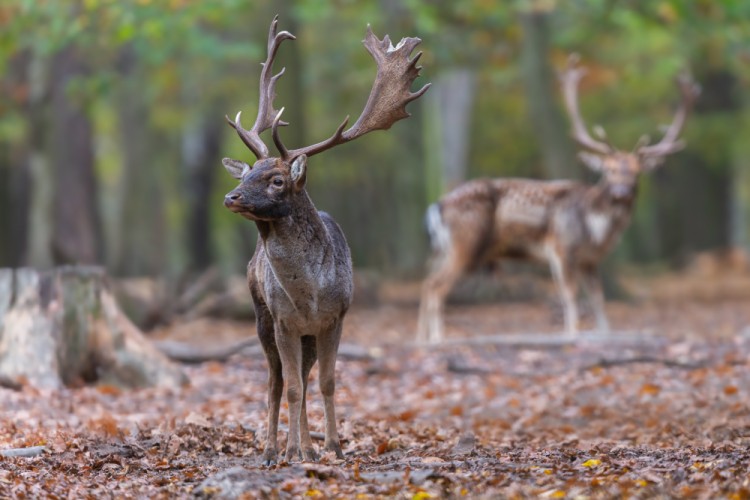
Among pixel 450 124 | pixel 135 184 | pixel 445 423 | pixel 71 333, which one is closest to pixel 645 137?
pixel 445 423

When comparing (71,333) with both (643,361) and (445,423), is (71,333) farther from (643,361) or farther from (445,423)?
(643,361)

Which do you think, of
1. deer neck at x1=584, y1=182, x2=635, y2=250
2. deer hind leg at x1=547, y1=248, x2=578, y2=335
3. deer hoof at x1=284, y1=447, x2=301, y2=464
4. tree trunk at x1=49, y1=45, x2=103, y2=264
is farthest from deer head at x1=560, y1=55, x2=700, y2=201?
tree trunk at x1=49, y1=45, x2=103, y2=264

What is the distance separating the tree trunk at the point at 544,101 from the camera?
734 inches

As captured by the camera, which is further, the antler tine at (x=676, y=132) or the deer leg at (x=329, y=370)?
the antler tine at (x=676, y=132)

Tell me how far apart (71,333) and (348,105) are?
19922mm

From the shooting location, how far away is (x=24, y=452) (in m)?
6.86

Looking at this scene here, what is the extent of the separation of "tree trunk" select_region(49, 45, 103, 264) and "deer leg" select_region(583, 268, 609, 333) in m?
10.9

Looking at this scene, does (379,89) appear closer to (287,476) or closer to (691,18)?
(287,476)

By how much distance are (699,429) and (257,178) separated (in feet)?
12.4

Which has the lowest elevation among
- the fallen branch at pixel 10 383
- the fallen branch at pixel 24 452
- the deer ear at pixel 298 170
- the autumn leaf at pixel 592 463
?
the fallen branch at pixel 24 452

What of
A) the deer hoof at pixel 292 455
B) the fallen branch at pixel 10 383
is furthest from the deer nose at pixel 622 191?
the deer hoof at pixel 292 455

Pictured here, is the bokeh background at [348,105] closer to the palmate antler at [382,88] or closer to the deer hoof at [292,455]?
the palmate antler at [382,88]

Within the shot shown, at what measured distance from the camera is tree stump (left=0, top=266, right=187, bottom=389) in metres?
10.1

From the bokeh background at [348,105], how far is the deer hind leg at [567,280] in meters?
4.26
